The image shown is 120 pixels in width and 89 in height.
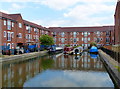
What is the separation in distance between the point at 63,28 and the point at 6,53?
→ 45885mm

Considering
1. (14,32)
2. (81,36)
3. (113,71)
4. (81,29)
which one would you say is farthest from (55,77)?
(81,29)

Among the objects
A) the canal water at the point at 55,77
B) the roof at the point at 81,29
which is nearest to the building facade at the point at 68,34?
the roof at the point at 81,29

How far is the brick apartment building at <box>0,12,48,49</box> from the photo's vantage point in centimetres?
3257

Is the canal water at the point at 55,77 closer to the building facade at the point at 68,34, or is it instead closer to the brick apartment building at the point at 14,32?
the brick apartment building at the point at 14,32

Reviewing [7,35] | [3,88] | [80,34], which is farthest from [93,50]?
[3,88]

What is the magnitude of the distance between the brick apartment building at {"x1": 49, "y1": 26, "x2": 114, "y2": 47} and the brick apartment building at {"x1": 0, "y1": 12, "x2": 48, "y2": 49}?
21.0 m

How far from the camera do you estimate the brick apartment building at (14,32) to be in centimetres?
3257

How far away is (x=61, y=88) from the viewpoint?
31.5ft

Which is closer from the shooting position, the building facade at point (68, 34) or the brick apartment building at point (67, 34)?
the brick apartment building at point (67, 34)

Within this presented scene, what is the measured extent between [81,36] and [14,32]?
119 ft

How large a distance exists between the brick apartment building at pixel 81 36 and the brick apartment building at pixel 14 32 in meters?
21.0

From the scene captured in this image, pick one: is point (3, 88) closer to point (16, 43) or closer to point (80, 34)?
point (16, 43)

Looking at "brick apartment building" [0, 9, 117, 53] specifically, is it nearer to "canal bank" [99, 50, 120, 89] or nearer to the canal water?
the canal water

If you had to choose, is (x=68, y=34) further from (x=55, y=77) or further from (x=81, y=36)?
(x=55, y=77)
